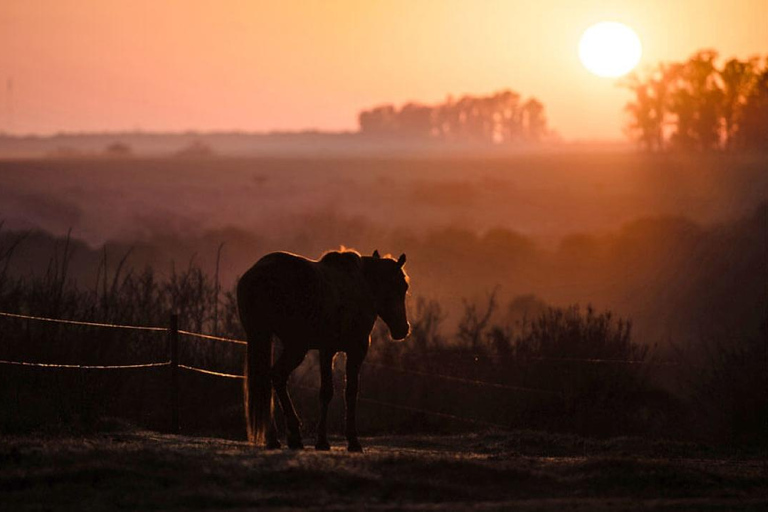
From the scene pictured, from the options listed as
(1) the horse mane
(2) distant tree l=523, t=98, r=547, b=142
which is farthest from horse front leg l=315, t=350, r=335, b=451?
(2) distant tree l=523, t=98, r=547, b=142

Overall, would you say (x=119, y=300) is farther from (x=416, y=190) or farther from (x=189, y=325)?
(x=416, y=190)

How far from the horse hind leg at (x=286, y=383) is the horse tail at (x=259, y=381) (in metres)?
0.11

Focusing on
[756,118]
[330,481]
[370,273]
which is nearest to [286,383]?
[370,273]

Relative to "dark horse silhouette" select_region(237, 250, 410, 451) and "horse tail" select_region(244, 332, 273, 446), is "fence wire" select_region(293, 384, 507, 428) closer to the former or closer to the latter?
"dark horse silhouette" select_region(237, 250, 410, 451)

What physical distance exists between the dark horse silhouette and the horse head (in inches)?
26.3

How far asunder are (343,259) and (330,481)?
161 inches

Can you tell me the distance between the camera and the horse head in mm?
17031

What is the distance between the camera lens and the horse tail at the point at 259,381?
51.1 ft

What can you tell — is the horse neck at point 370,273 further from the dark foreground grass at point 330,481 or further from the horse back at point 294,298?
the dark foreground grass at point 330,481

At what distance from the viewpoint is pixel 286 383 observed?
15.6 meters

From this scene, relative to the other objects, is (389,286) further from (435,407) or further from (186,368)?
(435,407)

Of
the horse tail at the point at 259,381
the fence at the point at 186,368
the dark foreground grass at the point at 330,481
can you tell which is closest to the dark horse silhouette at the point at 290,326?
→ the horse tail at the point at 259,381

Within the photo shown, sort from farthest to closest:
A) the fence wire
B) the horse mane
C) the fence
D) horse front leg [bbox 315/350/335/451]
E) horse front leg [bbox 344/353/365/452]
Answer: the fence wire < the fence < the horse mane < horse front leg [bbox 344/353/365/452] < horse front leg [bbox 315/350/335/451]

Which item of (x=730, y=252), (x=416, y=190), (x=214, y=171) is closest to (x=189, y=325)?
(x=730, y=252)
